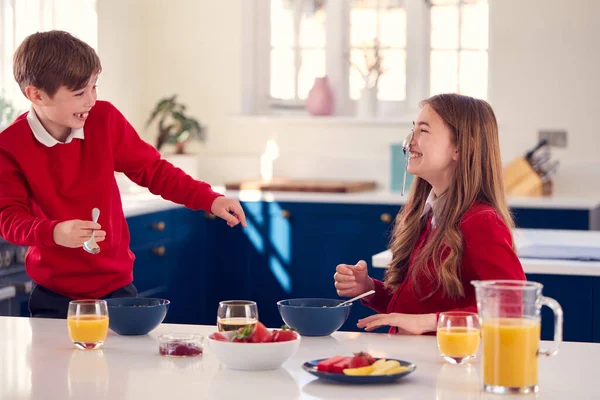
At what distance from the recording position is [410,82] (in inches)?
211

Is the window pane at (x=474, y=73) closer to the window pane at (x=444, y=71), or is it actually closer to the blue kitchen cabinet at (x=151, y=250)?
the window pane at (x=444, y=71)

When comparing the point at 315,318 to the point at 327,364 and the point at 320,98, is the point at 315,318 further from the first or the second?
the point at 320,98

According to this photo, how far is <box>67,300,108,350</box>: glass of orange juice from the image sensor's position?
1.76 m

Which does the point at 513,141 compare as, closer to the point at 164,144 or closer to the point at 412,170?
the point at 164,144

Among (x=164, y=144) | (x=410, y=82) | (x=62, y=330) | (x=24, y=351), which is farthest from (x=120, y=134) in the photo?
(x=410, y=82)

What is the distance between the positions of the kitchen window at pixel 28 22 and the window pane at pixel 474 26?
195cm

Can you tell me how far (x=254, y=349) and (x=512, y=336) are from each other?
0.42 meters

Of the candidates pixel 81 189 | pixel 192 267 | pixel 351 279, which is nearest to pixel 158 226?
pixel 192 267

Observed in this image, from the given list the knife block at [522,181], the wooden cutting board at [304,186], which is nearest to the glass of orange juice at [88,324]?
the wooden cutting board at [304,186]

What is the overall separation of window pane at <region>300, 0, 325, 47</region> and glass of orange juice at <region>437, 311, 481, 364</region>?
395 centimetres

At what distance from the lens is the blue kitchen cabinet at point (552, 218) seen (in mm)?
4422

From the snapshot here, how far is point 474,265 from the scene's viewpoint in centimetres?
199

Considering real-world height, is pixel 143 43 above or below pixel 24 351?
above

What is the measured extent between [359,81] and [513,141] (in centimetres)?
93
